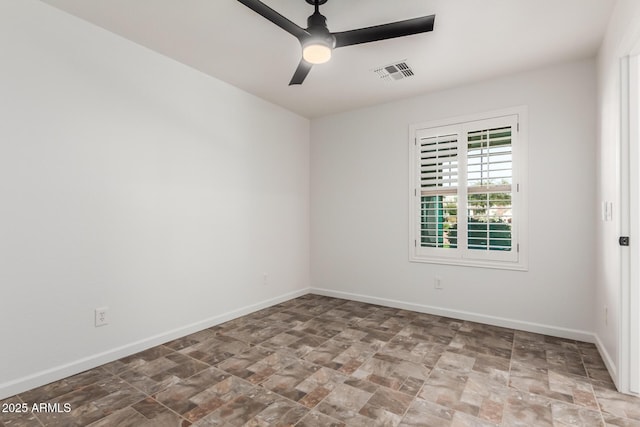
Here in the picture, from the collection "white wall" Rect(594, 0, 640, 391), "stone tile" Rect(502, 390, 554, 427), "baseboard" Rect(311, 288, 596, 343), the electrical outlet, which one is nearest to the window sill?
"baseboard" Rect(311, 288, 596, 343)

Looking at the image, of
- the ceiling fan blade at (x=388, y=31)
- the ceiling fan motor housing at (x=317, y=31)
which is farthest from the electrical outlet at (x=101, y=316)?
the ceiling fan blade at (x=388, y=31)

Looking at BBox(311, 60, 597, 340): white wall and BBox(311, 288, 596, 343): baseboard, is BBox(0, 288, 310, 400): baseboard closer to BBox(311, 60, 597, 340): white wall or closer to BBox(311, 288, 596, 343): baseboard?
BBox(311, 288, 596, 343): baseboard

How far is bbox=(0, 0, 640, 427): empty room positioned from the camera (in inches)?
85.3

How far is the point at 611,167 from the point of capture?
8.09 ft

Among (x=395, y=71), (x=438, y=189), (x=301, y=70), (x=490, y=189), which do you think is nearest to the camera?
(x=301, y=70)

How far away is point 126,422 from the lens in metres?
1.90

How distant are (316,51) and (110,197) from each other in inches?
79.3

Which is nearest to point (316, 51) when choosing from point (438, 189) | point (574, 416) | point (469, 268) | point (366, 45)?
point (366, 45)

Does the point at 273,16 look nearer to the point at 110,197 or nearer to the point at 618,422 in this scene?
the point at 110,197

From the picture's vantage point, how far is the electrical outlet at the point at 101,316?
261 cm

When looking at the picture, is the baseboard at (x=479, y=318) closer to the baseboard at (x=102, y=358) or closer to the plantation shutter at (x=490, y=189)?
the plantation shutter at (x=490, y=189)

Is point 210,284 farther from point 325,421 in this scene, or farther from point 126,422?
point 325,421

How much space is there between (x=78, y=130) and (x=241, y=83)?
5.75 feet

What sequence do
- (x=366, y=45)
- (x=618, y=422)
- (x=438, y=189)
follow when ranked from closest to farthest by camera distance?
(x=618, y=422) → (x=366, y=45) → (x=438, y=189)
